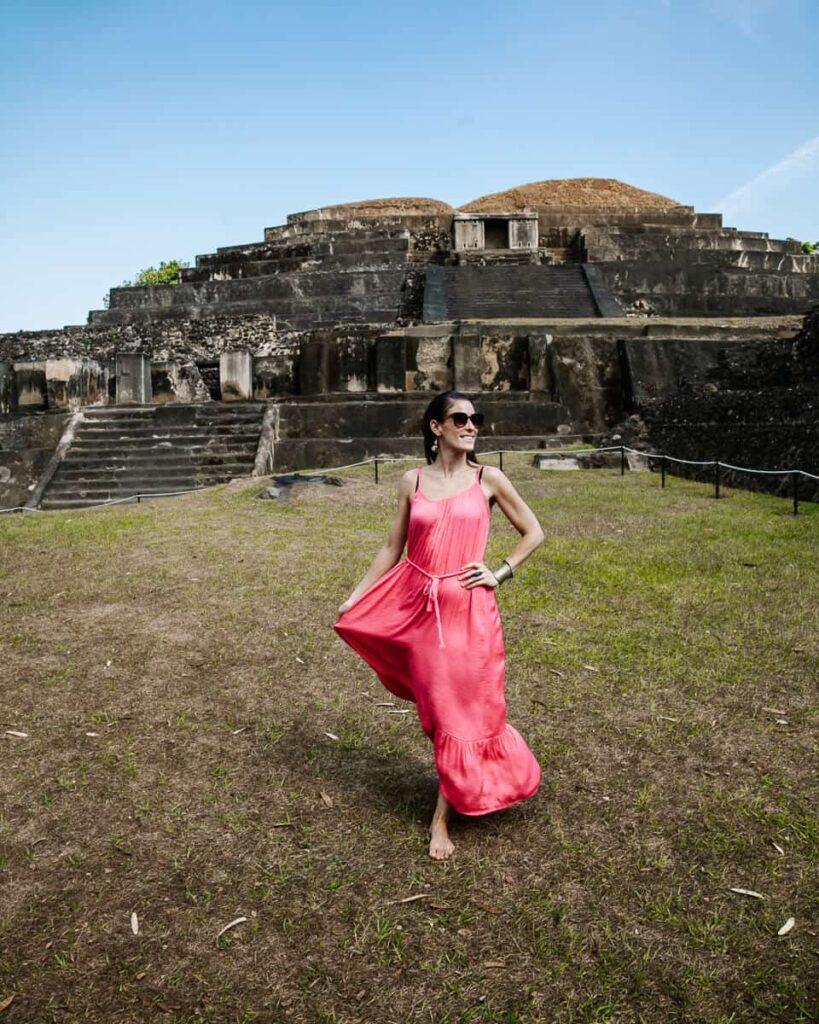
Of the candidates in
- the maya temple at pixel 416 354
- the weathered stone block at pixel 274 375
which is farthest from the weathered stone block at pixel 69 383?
the weathered stone block at pixel 274 375

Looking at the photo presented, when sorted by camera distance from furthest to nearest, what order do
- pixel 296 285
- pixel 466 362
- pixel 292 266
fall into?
pixel 292 266
pixel 296 285
pixel 466 362

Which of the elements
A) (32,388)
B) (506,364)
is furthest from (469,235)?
(32,388)

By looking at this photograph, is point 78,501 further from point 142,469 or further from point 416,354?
point 416,354

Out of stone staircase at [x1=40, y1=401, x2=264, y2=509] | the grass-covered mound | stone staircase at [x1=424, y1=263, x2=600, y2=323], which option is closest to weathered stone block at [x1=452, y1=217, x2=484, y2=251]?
stone staircase at [x1=424, y1=263, x2=600, y2=323]

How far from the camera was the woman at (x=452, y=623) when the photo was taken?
264 centimetres

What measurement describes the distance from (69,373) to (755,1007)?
14536 mm

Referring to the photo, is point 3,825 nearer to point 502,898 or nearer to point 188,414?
point 502,898

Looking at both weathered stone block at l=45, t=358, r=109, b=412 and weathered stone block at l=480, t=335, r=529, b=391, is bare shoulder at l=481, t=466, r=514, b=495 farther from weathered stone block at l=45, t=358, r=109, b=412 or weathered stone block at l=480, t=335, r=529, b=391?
weathered stone block at l=45, t=358, r=109, b=412

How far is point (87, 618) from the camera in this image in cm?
541

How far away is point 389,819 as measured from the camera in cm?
287

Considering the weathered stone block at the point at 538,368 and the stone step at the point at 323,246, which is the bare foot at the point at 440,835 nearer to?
the weathered stone block at the point at 538,368

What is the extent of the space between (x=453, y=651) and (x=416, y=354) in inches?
482

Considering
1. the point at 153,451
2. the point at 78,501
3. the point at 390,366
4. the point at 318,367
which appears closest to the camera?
the point at 78,501

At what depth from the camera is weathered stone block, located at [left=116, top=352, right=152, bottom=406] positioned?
15.0 metres
